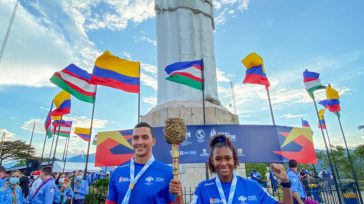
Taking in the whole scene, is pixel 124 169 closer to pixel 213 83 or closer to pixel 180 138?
pixel 180 138

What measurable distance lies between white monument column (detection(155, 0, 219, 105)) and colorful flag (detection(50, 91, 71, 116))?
5.15 m

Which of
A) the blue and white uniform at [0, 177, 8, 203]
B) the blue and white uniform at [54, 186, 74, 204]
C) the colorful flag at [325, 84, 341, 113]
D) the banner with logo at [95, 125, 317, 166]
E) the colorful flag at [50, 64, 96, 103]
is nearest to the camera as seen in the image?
the blue and white uniform at [0, 177, 8, 203]

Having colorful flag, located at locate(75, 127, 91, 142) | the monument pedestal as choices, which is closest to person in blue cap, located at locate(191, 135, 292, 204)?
the monument pedestal

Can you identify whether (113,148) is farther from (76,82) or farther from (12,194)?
(12,194)

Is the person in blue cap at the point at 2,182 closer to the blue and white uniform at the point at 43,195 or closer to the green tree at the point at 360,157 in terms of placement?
the blue and white uniform at the point at 43,195

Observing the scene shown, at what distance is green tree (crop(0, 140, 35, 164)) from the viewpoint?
133ft

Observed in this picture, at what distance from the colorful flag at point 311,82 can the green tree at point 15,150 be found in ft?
147

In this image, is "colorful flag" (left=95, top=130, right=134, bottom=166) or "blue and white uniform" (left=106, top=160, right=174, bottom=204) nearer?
"blue and white uniform" (left=106, top=160, right=174, bottom=204)

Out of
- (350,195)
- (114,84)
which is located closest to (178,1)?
(114,84)

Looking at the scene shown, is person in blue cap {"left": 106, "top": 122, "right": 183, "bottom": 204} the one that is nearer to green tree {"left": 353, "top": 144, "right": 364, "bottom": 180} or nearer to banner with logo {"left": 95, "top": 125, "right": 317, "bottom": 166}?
banner with logo {"left": 95, "top": 125, "right": 317, "bottom": 166}

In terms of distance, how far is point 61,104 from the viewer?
12.2 metres

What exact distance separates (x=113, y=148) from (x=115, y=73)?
3.13m

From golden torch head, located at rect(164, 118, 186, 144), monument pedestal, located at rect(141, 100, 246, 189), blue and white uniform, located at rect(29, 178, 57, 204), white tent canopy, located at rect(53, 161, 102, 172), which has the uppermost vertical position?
monument pedestal, located at rect(141, 100, 246, 189)

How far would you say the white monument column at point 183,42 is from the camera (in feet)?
37.0
